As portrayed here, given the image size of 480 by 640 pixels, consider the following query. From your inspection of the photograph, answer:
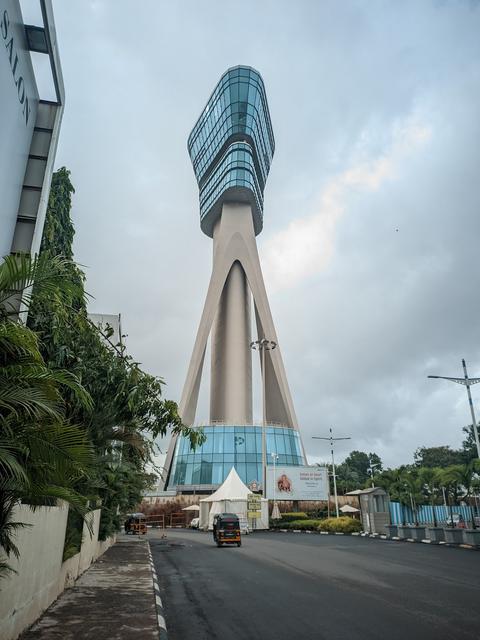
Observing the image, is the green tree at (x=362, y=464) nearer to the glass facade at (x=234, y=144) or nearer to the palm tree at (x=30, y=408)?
the glass facade at (x=234, y=144)

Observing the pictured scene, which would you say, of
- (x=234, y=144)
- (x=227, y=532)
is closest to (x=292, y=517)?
(x=227, y=532)

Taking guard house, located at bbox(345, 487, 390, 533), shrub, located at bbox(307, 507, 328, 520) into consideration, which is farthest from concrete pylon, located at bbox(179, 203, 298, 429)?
guard house, located at bbox(345, 487, 390, 533)

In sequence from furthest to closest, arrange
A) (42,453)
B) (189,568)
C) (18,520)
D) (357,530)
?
1. (357,530)
2. (189,568)
3. (18,520)
4. (42,453)

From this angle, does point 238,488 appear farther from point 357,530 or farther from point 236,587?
point 236,587

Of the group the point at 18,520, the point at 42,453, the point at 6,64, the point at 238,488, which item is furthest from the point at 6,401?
the point at 238,488

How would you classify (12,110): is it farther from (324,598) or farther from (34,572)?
(324,598)

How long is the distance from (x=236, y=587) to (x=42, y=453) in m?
8.07

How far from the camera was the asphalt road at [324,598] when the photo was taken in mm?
7172

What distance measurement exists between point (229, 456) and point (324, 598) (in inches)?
2167

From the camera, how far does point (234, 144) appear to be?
75.6m

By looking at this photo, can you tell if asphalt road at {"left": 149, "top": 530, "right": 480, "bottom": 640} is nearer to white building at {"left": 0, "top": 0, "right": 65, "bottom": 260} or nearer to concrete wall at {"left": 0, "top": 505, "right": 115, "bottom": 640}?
concrete wall at {"left": 0, "top": 505, "right": 115, "bottom": 640}

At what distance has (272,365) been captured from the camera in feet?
234

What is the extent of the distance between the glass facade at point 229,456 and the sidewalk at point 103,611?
49699mm

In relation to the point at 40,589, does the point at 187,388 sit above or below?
above
